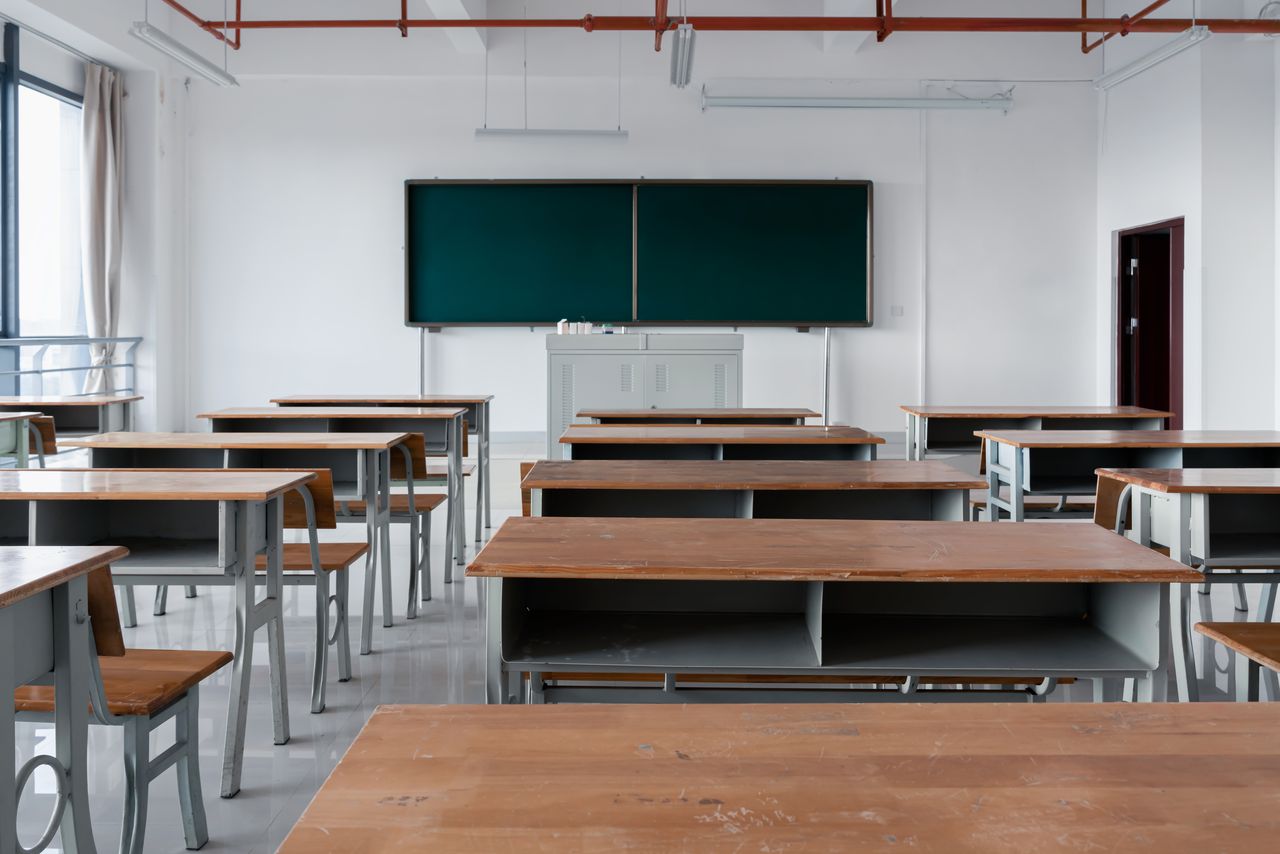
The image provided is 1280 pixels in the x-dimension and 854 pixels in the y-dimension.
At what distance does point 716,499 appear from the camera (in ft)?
10.00

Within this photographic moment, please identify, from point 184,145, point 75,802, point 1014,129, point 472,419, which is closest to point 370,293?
point 184,145

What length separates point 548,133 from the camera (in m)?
8.73

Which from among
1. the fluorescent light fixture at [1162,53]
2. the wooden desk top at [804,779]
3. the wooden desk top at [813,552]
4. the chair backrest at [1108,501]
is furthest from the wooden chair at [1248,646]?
the fluorescent light fixture at [1162,53]

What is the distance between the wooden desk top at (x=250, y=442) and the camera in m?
3.47

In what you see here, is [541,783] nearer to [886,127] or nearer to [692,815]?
[692,815]

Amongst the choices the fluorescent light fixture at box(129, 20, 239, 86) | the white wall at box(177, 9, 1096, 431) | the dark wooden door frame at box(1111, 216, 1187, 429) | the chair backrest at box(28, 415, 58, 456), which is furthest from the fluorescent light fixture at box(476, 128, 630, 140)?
the dark wooden door frame at box(1111, 216, 1187, 429)

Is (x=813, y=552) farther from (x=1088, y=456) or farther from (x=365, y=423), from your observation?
(x=365, y=423)

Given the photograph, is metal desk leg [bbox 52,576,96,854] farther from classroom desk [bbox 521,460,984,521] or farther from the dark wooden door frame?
the dark wooden door frame

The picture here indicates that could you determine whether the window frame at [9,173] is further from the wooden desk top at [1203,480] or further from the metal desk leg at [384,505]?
the wooden desk top at [1203,480]

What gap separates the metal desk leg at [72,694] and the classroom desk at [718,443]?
→ 7.65 ft

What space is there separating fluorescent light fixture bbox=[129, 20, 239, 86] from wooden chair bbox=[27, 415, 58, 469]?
7.11 feet

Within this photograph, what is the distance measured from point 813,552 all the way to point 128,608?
3132 mm

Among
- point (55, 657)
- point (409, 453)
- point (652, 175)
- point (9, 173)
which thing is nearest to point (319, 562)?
point (409, 453)

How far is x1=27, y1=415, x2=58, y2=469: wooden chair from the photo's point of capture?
5.51 metres
